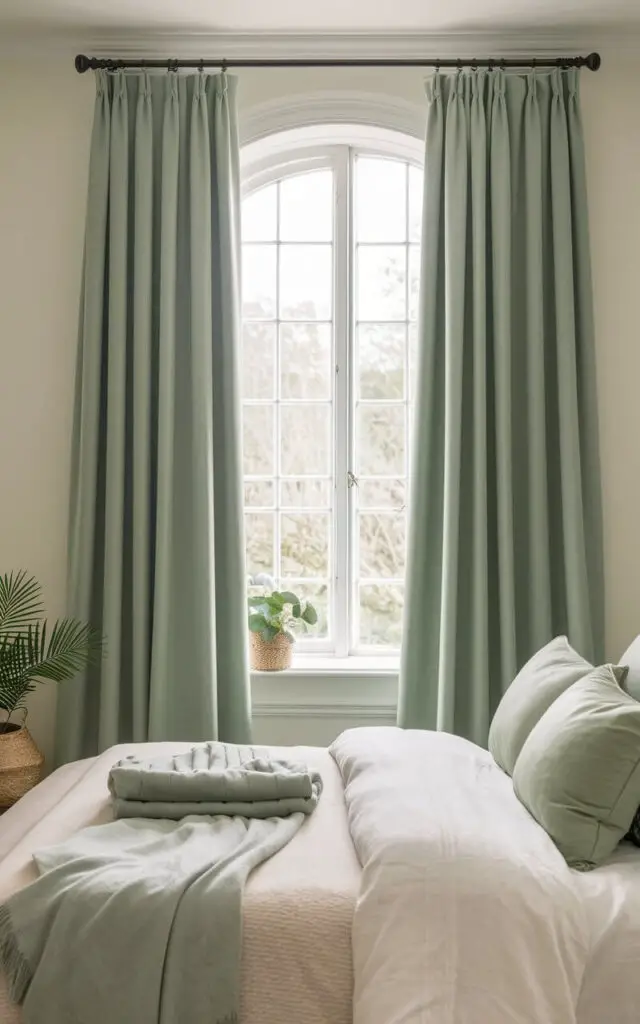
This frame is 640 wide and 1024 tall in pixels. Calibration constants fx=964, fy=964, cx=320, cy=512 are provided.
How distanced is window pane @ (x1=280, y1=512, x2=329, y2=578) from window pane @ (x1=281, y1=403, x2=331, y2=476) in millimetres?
183

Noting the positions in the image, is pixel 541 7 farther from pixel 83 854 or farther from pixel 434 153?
pixel 83 854

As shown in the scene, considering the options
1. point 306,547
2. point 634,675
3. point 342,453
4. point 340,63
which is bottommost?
point 634,675

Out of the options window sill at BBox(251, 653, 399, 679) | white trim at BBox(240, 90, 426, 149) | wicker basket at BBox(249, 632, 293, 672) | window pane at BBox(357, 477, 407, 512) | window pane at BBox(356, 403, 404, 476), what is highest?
white trim at BBox(240, 90, 426, 149)

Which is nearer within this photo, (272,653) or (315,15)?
(315,15)

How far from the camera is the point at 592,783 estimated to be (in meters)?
1.95

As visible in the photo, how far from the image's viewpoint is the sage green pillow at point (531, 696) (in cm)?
237

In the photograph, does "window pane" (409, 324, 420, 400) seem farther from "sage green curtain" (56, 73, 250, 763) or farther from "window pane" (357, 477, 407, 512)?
"sage green curtain" (56, 73, 250, 763)

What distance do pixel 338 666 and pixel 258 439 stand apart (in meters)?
A: 0.95

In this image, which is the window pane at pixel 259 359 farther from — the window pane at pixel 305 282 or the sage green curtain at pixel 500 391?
the sage green curtain at pixel 500 391

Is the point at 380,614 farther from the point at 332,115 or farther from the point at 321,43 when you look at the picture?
the point at 321,43

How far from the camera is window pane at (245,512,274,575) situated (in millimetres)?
3826

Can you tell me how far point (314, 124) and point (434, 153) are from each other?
48cm

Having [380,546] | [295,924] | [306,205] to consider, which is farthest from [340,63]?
[295,924]

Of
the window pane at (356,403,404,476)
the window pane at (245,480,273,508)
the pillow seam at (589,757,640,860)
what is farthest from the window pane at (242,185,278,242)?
the pillow seam at (589,757,640,860)
